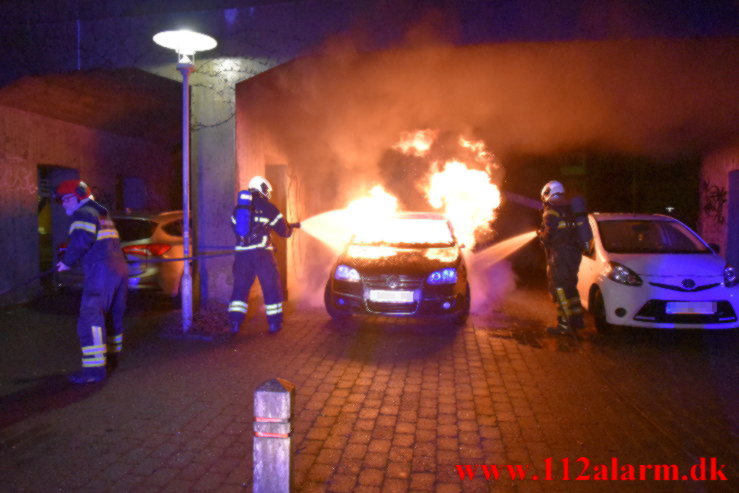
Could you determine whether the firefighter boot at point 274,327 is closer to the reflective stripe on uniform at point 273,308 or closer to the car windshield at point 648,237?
the reflective stripe on uniform at point 273,308

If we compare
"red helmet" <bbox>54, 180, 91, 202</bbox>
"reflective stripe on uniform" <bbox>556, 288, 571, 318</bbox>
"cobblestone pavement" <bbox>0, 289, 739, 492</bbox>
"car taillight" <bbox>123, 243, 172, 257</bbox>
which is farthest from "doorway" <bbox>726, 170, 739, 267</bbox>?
"red helmet" <bbox>54, 180, 91, 202</bbox>

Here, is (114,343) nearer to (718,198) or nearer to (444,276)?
(444,276)

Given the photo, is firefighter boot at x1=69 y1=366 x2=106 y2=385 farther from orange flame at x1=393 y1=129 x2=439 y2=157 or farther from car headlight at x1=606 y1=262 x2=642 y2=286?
orange flame at x1=393 y1=129 x2=439 y2=157

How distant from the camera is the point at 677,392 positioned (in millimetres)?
5195

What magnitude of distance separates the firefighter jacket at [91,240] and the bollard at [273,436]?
131 inches

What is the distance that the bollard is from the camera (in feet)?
9.36

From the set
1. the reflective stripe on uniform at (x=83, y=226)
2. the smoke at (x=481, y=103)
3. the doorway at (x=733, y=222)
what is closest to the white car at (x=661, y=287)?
the smoke at (x=481, y=103)

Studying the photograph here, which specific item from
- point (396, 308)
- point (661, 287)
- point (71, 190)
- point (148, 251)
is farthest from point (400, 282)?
point (148, 251)

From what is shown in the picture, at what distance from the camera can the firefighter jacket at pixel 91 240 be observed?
5266mm

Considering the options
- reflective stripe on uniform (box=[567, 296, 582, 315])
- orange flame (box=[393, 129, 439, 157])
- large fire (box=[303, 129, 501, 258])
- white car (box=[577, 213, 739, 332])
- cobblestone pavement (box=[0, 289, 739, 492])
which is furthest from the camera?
orange flame (box=[393, 129, 439, 157])

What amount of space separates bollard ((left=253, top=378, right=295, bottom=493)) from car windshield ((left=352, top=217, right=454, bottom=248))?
5491 mm

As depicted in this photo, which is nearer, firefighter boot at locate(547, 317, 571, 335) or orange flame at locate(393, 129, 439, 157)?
firefighter boot at locate(547, 317, 571, 335)

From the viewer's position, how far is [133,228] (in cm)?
868

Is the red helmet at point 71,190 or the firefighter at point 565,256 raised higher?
the red helmet at point 71,190
